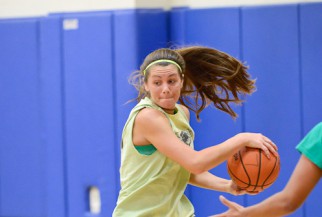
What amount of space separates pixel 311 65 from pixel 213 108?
86 cm

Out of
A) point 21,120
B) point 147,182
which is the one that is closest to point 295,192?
point 147,182

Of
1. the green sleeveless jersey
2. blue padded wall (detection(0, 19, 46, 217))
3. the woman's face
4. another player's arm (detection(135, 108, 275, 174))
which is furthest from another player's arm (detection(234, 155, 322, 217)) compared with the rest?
blue padded wall (detection(0, 19, 46, 217))

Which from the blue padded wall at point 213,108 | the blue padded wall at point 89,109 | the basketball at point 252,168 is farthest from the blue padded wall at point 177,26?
the basketball at point 252,168

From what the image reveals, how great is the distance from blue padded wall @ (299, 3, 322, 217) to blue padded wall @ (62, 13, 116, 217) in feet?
4.83

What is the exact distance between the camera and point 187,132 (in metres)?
4.16

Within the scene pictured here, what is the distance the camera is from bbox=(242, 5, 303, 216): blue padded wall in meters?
5.57

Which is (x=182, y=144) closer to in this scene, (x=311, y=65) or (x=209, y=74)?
(x=209, y=74)

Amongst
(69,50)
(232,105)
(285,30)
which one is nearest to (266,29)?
(285,30)

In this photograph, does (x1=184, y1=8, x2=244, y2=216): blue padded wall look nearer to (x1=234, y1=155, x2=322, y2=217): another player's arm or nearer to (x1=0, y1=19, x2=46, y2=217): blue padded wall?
(x1=0, y1=19, x2=46, y2=217): blue padded wall

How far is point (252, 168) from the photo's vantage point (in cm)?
384

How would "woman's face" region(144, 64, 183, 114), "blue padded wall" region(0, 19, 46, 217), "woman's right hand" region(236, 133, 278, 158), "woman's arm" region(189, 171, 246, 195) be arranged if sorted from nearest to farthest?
"woman's right hand" region(236, 133, 278, 158), "woman's face" region(144, 64, 183, 114), "woman's arm" region(189, 171, 246, 195), "blue padded wall" region(0, 19, 46, 217)

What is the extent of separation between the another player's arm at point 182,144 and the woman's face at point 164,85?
70mm

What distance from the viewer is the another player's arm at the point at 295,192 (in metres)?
2.98

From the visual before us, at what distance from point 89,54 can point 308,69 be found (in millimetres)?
1699
